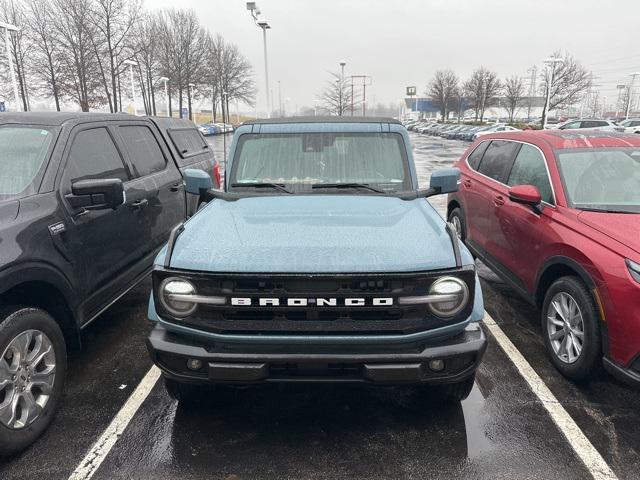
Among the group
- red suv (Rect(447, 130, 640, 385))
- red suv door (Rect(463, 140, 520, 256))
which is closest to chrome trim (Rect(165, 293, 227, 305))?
red suv (Rect(447, 130, 640, 385))

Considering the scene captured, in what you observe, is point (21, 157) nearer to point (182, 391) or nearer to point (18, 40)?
point (182, 391)

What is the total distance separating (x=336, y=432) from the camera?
3.03m

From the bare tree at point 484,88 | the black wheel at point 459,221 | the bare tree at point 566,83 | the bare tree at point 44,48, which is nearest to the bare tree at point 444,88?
the bare tree at point 484,88

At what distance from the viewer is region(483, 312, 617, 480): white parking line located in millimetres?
2734

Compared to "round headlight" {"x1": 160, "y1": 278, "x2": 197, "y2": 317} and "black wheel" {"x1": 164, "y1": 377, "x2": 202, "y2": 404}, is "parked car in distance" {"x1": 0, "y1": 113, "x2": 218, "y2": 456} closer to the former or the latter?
"black wheel" {"x1": 164, "y1": 377, "x2": 202, "y2": 404}

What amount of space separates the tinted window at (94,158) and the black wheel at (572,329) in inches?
155

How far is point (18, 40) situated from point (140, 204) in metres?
40.4

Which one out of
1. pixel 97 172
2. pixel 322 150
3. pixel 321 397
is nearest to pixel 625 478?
pixel 321 397

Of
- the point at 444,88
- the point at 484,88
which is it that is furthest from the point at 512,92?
the point at 444,88

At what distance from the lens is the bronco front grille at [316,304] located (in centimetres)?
254

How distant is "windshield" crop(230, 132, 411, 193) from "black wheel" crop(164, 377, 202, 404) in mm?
1632

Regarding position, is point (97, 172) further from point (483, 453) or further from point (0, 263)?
point (483, 453)

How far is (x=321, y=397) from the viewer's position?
11.1 ft

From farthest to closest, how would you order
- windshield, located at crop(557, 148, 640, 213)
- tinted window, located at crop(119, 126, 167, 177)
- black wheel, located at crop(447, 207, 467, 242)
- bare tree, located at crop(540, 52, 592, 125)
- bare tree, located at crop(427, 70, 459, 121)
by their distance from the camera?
bare tree, located at crop(427, 70, 459, 121) → bare tree, located at crop(540, 52, 592, 125) → black wheel, located at crop(447, 207, 467, 242) → tinted window, located at crop(119, 126, 167, 177) → windshield, located at crop(557, 148, 640, 213)
